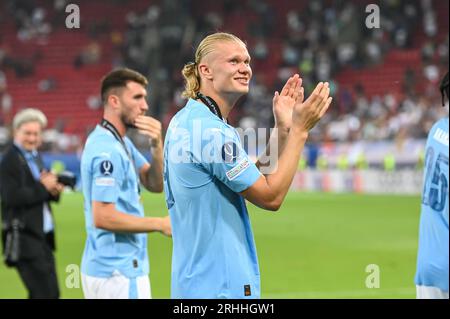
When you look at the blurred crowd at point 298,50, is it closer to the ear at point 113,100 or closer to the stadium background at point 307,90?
the stadium background at point 307,90

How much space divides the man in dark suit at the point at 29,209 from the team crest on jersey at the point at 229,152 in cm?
324

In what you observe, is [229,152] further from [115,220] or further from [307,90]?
[307,90]

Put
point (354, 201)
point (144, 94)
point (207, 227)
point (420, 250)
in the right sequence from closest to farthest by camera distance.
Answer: point (207, 227) < point (420, 250) < point (144, 94) < point (354, 201)

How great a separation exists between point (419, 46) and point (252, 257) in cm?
3131

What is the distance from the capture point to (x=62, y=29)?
40188 mm

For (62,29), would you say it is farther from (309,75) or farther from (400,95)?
(400,95)

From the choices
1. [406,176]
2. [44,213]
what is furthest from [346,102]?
[44,213]

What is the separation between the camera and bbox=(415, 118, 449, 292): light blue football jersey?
175 inches

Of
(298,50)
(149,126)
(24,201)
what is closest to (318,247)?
(24,201)

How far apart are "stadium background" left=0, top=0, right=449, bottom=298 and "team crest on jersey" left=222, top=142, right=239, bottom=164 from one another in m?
8.35

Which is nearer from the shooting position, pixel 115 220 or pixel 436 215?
pixel 436 215

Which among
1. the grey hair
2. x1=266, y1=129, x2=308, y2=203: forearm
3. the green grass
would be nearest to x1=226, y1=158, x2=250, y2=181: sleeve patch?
x1=266, y1=129, x2=308, y2=203: forearm

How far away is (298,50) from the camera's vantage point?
36062 mm

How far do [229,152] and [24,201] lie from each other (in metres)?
3.39
